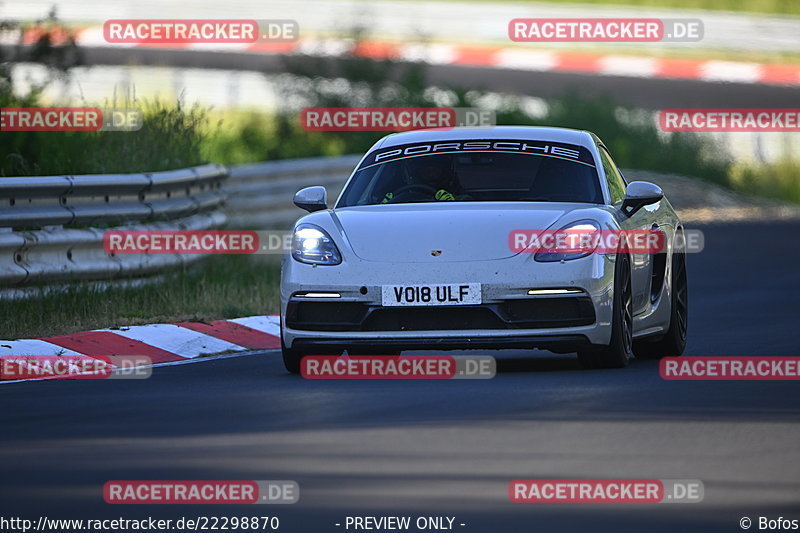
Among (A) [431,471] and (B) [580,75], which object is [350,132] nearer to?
(B) [580,75]

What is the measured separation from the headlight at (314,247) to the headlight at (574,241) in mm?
1062

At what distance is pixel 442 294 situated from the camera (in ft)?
31.2

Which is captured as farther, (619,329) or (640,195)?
(640,195)

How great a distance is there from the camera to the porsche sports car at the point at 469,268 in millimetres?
9508

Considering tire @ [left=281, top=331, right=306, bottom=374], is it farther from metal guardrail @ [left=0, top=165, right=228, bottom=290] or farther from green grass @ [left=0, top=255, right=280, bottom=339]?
metal guardrail @ [left=0, top=165, right=228, bottom=290]

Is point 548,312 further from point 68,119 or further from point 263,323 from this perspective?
point 68,119

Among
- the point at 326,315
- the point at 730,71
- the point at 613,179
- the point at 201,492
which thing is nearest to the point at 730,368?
the point at 613,179

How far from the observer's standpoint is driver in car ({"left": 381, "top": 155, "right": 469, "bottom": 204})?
10.6 meters

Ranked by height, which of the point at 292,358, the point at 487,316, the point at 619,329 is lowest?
the point at 292,358

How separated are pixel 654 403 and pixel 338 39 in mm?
22876

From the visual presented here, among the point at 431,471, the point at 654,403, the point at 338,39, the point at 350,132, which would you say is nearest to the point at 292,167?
the point at 350,132

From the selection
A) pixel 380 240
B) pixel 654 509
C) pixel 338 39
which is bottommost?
Result: pixel 654 509

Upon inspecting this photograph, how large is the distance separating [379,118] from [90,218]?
14.8 meters

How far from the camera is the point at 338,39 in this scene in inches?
1213
